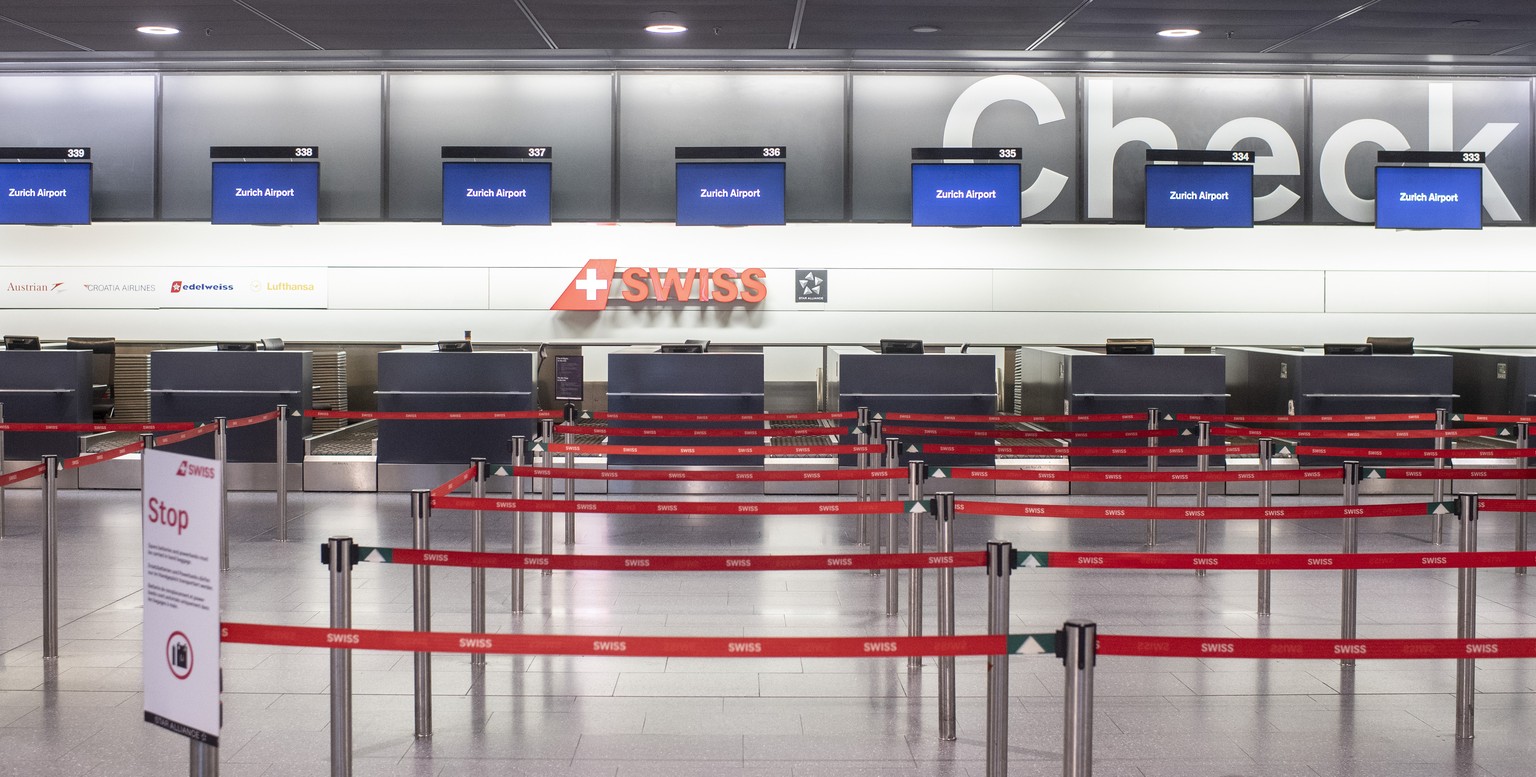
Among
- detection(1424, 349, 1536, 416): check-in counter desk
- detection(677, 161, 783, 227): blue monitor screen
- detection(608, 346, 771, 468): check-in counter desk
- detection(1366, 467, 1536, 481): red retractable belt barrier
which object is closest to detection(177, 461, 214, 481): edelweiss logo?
detection(1366, 467, 1536, 481): red retractable belt barrier

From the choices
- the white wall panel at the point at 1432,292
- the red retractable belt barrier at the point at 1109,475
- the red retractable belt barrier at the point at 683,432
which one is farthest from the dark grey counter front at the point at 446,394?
the white wall panel at the point at 1432,292

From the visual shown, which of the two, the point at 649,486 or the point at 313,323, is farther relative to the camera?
the point at 313,323

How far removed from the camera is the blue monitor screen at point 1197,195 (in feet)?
41.9

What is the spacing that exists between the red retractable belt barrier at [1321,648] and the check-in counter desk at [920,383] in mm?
7373

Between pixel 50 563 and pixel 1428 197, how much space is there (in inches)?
497

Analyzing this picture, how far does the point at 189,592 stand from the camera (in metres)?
2.98

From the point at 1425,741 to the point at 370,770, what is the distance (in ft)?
12.1

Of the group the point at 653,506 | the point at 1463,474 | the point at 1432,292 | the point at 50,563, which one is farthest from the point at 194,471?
the point at 1432,292

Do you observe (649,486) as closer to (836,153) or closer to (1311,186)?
(836,153)

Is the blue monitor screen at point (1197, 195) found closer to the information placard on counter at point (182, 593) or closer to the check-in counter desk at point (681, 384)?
the check-in counter desk at point (681, 384)

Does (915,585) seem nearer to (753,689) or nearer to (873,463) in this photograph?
(753,689)

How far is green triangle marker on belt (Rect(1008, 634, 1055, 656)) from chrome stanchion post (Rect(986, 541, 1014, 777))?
13.8 inches

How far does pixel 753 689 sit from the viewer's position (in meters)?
5.21

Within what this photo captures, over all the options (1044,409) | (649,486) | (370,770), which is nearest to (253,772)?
(370,770)
